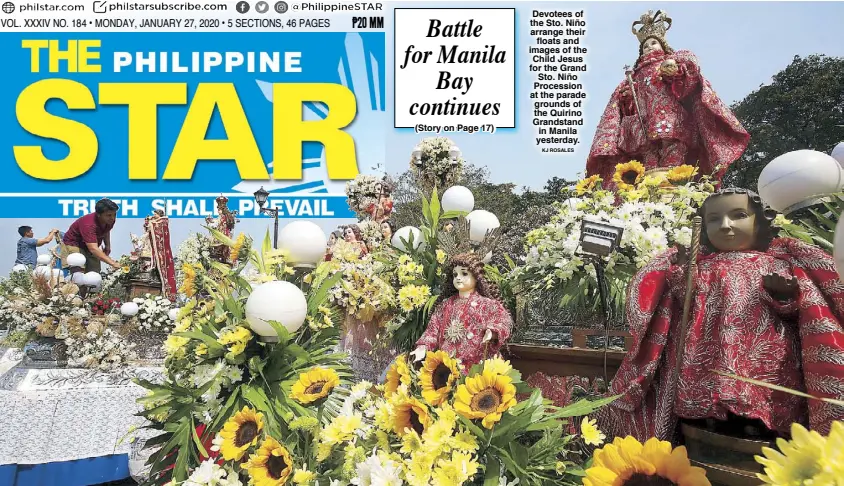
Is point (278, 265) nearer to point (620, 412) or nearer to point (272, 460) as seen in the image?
point (272, 460)

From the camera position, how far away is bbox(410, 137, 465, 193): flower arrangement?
5559 mm

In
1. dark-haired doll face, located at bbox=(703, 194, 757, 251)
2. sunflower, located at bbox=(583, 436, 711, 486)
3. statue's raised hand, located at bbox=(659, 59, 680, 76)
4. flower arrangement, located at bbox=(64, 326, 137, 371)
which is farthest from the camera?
flower arrangement, located at bbox=(64, 326, 137, 371)

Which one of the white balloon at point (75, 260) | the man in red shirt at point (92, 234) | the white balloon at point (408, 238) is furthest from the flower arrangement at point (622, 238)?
the man in red shirt at point (92, 234)

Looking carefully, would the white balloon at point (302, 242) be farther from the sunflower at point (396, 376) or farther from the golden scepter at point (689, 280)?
the golden scepter at point (689, 280)

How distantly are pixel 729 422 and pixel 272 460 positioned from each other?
1482 mm

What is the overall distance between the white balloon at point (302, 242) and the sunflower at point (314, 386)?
1.18 metres

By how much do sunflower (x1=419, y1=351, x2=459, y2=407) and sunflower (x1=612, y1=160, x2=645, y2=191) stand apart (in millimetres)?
2128

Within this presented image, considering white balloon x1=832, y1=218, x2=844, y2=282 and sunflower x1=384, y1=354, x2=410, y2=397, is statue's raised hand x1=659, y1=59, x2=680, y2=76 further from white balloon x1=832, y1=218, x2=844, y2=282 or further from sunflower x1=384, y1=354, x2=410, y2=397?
white balloon x1=832, y1=218, x2=844, y2=282

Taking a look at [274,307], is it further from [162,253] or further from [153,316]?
[162,253]

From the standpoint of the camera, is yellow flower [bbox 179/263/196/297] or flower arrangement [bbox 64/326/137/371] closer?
yellow flower [bbox 179/263/196/297]

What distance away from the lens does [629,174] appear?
3.82 metres

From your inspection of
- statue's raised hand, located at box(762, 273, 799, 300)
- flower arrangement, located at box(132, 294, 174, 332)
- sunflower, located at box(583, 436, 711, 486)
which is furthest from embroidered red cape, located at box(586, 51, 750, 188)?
flower arrangement, located at box(132, 294, 174, 332)

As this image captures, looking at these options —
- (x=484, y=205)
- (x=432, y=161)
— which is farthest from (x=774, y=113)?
(x=432, y=161)

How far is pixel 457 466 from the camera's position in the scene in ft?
5.54
